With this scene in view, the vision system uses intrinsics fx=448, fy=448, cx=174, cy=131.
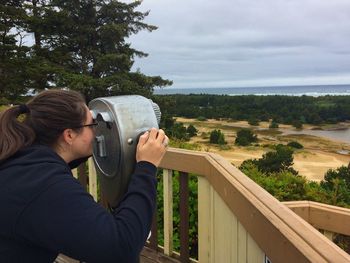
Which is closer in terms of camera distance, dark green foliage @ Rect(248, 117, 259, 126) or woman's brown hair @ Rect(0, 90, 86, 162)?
woman's brown hair @ Rect(0, 90, 86, 162)

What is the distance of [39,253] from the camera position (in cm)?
131

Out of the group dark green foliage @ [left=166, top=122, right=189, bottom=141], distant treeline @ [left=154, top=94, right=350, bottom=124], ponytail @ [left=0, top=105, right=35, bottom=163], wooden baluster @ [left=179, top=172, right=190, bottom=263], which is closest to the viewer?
ponytail @ [left=0, top=105, right=35, bottom=163]

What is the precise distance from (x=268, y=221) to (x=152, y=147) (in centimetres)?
44

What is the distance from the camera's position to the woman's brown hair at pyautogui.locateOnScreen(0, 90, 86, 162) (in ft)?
4.53

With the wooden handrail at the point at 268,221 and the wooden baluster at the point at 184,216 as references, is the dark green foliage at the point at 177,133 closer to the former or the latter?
the wooden baluster at the point at 184,216

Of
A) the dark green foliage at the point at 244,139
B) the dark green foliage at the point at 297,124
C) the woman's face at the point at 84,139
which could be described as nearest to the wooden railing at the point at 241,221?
the woman's face at the point at 84,139

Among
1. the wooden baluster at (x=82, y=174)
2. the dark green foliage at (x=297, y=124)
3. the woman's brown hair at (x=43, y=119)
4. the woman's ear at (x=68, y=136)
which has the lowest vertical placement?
the dark green foliage at (x=297, y=124)

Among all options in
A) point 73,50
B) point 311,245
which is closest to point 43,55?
point 73,50

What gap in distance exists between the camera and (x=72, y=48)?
24.2 m

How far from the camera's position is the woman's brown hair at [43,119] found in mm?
1380

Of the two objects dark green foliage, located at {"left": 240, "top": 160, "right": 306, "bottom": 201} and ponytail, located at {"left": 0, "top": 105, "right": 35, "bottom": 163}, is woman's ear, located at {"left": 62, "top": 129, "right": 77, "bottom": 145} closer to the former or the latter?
ponytail, located at {"left": 0, "top": 105, "right": 35, "bottom": 163}

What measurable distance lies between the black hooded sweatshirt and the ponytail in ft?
0.11

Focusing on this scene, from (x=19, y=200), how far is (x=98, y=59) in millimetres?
21691

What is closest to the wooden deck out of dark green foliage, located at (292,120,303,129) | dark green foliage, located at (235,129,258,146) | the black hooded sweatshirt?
the black hooded sweatshirt
